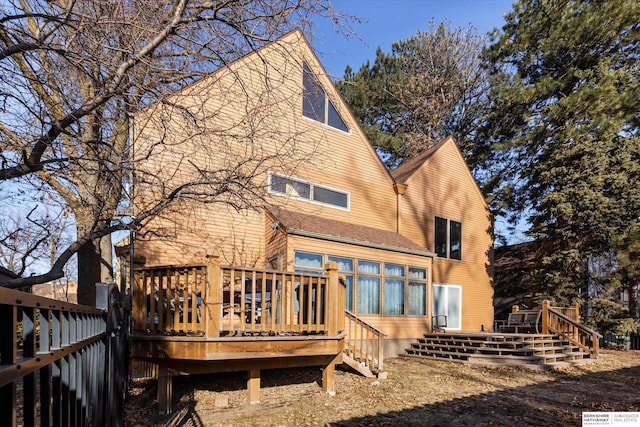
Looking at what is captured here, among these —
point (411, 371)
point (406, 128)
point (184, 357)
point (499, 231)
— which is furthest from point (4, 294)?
point (406, 128)

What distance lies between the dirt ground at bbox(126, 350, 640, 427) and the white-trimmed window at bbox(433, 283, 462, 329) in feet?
18.0

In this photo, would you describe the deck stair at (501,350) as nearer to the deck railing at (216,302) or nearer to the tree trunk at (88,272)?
the deck railing at (216,302)

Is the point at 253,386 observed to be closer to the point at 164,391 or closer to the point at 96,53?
the point at 164,391

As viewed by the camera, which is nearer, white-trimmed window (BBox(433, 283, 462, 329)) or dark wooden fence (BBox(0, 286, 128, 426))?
dark wooden fence (BBox(0, 286, 128, 426))

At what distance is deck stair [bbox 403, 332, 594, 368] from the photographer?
1146 centimetres

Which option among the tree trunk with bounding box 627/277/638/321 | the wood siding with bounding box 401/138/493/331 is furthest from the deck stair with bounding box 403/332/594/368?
the tree trunk with bounding box 627/277/638/321

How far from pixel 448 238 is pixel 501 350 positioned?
592 centimetres

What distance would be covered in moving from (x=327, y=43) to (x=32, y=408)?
3977 millimetres

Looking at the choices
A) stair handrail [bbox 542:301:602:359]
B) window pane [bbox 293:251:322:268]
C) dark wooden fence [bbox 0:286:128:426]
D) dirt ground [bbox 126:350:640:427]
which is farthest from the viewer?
stair handrail [bbox 542:301:602:359]

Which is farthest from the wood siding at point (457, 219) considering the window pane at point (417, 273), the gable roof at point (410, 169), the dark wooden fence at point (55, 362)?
the dark wooden fence at point (55, 362)

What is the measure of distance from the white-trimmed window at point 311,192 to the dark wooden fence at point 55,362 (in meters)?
8.73

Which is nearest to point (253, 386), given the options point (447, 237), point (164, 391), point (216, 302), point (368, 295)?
point (164, 391)

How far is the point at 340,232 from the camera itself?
11625 millimetres

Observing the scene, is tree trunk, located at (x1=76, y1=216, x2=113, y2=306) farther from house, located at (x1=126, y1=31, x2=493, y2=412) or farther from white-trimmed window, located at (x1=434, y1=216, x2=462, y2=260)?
white-trimmed window, located at (x1=434, y1=216, x2=462, y2=260)
